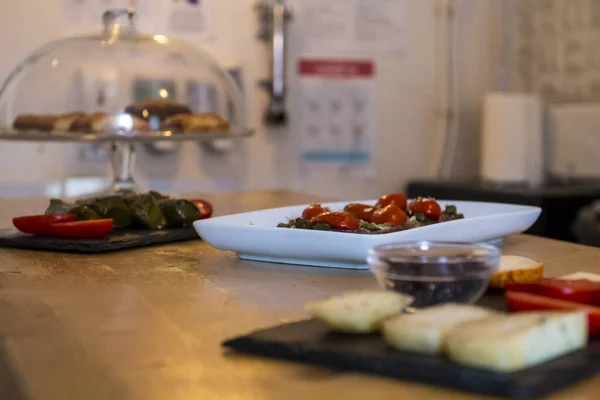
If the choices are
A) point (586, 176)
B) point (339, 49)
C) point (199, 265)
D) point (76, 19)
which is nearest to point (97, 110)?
point (76, 19)

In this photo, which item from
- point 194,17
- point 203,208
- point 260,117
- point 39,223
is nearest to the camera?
point 39,223

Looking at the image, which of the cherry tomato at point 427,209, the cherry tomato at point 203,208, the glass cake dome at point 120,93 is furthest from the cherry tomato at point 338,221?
the glass cake dome at point 120,93

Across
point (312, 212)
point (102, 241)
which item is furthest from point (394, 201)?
point (102, 241)

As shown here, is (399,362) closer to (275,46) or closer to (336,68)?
(275,46)

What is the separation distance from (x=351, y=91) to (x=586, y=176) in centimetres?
75

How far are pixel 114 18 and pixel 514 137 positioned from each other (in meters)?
1.27

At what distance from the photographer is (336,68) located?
Answer: 2494mm

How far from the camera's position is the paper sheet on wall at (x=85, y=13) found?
2.14m

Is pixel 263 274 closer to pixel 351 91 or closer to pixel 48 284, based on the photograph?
pixel 48 284

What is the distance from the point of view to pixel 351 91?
8.30ft

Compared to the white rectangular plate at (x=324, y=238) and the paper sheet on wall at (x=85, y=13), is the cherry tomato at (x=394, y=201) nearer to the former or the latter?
the white rectangular plate at (x=324, y=238)

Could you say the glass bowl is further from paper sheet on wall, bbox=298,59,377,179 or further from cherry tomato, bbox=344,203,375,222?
paper sheet on wall, bbox=298,59,377,179

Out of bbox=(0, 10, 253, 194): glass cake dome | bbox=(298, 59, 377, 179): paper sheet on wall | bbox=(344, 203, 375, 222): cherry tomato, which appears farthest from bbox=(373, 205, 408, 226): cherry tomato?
bbox=(298, 59, 377, 179): paper sheet on wall

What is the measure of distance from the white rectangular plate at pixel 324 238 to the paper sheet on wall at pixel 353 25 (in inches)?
56.3
